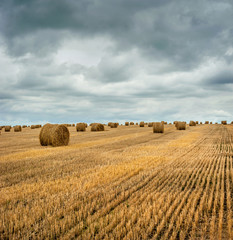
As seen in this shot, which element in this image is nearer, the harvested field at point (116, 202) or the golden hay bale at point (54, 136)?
the harvested field at point (116, 202)

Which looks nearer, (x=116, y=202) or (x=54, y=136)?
(x=116, y=202)

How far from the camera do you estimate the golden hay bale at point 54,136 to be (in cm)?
1652

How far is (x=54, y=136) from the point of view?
16531mm

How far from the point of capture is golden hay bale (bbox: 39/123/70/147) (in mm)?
16516

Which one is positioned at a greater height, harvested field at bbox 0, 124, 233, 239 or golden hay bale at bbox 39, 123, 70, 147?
golden hay bale at bbox 39, 123, 70, 147

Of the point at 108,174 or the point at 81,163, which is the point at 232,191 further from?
the point at 81,163

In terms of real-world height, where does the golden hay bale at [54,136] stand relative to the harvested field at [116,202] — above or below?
above

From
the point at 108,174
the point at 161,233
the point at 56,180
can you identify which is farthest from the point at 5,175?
the point at 161,233

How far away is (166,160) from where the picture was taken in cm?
1032

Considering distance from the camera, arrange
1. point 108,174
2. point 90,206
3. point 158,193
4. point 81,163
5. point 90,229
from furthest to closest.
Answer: point 81,163
point 108,174
point 158,193
point 90,206
point 90,229

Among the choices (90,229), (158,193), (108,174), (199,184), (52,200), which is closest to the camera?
(90,229)

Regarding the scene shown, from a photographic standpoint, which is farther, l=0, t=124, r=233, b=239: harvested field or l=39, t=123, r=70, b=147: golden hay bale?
l=39, t=123, r=70, b=147: golden hay bale

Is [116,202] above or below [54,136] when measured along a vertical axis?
below

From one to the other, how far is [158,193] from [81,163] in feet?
15.8
